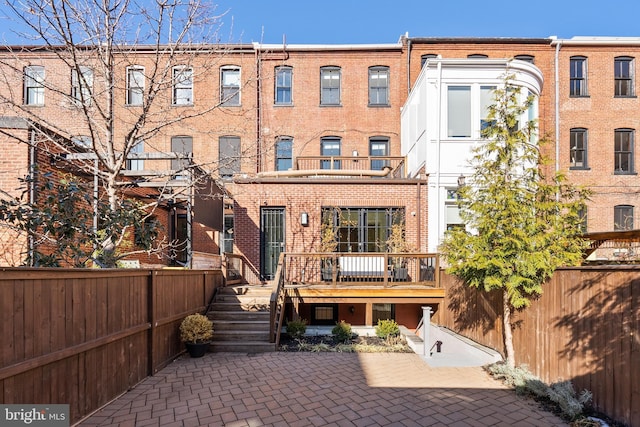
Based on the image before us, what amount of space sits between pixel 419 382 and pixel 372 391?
893mm

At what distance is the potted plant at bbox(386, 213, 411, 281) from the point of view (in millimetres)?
9672

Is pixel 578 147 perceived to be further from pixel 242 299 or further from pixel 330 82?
pixel 242 299

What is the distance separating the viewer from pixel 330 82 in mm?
14070

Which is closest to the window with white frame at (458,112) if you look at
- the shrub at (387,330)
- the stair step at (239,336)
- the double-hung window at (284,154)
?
the shrub at (387,330)

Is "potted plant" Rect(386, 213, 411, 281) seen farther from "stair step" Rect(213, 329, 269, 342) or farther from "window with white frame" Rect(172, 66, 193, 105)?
"window with white frame" Rect(172, 66, 193, 105)

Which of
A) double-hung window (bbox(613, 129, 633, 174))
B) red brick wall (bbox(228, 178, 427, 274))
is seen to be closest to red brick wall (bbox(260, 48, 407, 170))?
red brick wall (bbox(228, 178, 427, 274))

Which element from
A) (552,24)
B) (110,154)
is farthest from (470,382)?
(552,24)

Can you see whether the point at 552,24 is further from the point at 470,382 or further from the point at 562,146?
the point at 470,382

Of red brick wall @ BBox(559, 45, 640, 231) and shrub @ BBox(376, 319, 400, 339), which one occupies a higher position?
red brick wall @ BBox(559, 45, 640, 231)

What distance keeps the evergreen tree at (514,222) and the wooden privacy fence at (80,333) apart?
208 inches

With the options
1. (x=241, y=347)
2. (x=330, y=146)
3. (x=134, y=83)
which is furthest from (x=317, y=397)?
(x=330, y=146)

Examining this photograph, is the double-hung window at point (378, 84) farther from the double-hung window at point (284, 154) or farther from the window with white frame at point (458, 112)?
the window with white frame at point (458, 112)

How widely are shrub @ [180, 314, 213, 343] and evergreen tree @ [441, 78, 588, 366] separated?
491cm

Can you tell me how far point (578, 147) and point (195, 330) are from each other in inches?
648
